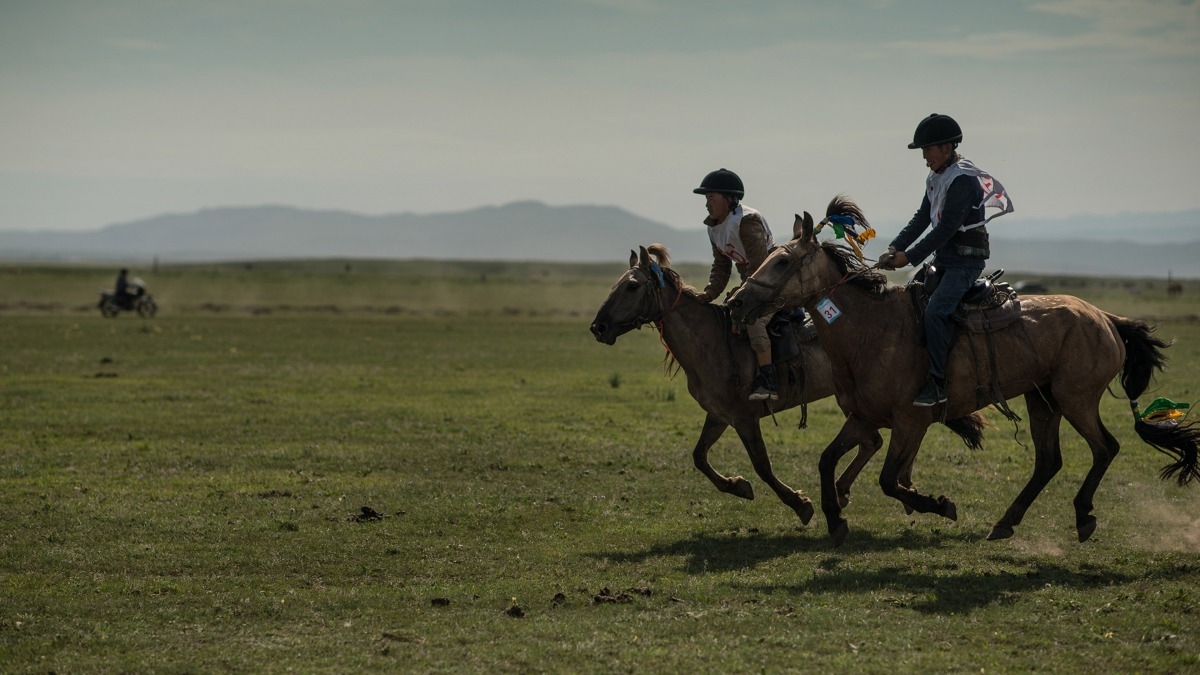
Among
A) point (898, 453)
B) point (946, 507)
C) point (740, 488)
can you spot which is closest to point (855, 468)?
point (740, 488)

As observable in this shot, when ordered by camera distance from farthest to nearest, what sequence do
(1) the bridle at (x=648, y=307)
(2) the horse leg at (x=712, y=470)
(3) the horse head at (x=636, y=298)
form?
1. (2) the horse leg at (x=712, y=470)
2. (1) the bridle at (x=648, y=307)
3. (3) the horse head at (x=636, y=298)

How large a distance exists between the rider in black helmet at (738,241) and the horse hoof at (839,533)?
1528mm

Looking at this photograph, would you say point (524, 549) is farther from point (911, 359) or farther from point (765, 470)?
point (911, 359)

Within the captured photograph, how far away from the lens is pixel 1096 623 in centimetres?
763

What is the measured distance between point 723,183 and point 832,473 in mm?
2989

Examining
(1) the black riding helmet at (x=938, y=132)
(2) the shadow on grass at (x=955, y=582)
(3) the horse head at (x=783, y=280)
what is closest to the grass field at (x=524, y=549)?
(2) the shadow on grass at (x=955, y=582)

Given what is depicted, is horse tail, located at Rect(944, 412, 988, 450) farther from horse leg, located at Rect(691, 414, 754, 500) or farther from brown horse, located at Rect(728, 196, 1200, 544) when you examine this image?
horse leg, located at Rect(691, 414, 754, 500)

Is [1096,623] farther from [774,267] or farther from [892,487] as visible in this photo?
[774,267]

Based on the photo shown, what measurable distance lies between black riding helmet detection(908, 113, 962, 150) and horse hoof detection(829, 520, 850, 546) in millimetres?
3314

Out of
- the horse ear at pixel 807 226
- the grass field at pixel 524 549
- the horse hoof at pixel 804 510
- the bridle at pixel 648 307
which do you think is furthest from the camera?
the bridle at pixel 648 307

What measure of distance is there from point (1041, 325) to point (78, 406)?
16.2 metres

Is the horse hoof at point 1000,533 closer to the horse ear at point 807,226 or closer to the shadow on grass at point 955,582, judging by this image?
the shadow on grass at point 955,582

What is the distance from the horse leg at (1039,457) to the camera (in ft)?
33.6

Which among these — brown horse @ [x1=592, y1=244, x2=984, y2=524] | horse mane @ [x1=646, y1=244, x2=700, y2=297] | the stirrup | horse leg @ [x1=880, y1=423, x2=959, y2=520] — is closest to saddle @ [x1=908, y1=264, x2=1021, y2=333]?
the stirrup
